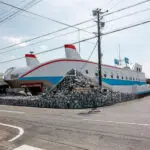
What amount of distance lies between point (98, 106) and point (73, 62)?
11.1 meters

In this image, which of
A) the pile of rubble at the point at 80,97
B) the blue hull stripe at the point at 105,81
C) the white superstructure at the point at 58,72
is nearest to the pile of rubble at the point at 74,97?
the pile of rubble at the point at 80,97

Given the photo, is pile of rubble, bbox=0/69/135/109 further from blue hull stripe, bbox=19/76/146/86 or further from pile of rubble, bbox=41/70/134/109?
blue hull stripe, bbox=19/76/146/86

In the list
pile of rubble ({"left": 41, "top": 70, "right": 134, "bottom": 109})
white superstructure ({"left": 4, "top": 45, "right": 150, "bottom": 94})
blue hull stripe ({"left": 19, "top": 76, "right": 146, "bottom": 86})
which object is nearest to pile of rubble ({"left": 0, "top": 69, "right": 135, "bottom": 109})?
pile of rubble ({"left": 41, "top": 70, "right": 134, "bottom": 109})

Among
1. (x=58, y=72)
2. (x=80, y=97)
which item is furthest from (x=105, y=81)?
(x=80, y=97)

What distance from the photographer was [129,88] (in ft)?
123

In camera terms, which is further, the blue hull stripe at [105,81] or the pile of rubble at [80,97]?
the blue hull stripe at [105,81]

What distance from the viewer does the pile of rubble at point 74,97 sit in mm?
18141

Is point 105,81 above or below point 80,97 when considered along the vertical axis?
above

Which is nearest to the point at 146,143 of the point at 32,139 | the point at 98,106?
the point at 32,139

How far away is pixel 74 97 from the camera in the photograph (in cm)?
1823

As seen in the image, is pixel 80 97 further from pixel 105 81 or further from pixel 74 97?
pixel 105 81

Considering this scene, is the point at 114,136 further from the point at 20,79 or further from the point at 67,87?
the point at 20,79

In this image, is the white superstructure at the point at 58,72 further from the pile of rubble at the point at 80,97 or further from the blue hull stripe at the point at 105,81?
the pile of rubble at the point at 80,97

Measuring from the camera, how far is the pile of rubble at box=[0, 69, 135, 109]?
1814cm
